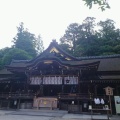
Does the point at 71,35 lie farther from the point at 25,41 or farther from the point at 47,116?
the point at 47,116

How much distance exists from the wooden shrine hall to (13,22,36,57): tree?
26.2 m

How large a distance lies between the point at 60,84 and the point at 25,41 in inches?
1286

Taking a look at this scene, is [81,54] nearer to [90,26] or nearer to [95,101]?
[90,26]

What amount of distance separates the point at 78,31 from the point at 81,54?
13062mm

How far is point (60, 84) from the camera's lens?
19156 millimetres

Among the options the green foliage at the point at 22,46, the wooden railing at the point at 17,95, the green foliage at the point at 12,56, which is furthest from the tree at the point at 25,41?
the wooden railing at the point at 17,95

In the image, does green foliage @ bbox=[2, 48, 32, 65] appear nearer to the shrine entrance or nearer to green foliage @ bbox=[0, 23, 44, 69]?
green foliage @ bbox=[0, 23, 44, 69]

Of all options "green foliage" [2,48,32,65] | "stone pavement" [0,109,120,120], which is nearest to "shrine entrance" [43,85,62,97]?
"stone pavement" [0,109,120,120]

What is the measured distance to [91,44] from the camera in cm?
4509

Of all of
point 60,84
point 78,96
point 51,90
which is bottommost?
point 78,96

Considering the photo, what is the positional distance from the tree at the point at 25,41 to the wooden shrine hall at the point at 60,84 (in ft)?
86.0

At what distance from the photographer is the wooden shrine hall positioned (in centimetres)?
1698

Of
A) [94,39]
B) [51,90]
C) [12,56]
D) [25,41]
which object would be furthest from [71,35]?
[51,90]

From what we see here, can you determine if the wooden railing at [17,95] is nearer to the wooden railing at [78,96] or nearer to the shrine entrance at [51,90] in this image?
the shrine entrance at [51,90]
